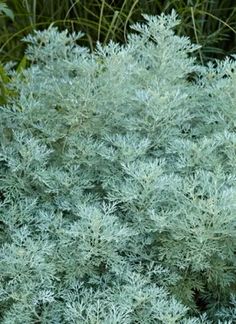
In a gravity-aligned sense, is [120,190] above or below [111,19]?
above

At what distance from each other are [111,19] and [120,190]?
5.12 ft

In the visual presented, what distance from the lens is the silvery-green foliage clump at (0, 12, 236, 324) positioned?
1618 millimetres

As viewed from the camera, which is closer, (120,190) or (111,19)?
(120,190)

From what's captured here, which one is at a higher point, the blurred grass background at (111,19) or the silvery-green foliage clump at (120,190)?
the silvery-green foliage clump at (120,190)

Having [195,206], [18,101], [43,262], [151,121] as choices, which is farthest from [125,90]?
[43,262]

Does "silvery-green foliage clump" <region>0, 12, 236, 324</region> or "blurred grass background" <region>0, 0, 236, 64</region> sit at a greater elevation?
"silvery-green foliage clump" <region>0, 12, 236, 324</region>

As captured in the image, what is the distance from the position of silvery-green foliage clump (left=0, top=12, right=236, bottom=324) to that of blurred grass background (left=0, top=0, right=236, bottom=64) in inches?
34.5

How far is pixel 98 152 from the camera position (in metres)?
1.83

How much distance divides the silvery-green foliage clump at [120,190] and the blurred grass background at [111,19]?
→ 2.87 ft

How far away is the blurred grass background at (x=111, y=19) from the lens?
2992 mm

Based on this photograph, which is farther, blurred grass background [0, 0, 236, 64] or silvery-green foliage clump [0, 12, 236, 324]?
blurred grass background [0, 0, 236, 64]

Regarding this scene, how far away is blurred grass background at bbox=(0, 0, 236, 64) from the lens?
2992 mm

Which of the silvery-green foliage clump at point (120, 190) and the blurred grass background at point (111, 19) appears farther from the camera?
the blurred grass background at point (111, 19)

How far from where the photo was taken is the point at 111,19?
3145 millimetres
